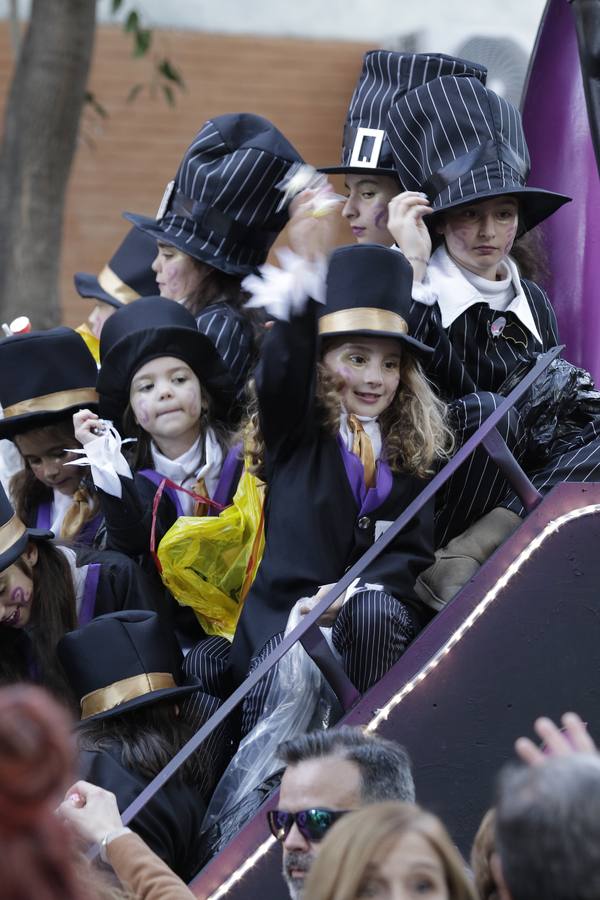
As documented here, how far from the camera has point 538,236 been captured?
5.26m

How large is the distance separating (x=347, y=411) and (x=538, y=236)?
4.96 ft

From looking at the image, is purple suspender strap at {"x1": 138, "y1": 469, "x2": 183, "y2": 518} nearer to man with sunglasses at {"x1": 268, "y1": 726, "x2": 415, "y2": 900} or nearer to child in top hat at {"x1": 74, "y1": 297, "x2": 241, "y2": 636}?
child in top hat at {"x1": 74, "y1": 297, "x2": 241, "y2": 636}

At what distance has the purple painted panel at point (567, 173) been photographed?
5207 mm

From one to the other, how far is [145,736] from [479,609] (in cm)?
92

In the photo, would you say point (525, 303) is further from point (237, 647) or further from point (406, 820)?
point (406, 820)

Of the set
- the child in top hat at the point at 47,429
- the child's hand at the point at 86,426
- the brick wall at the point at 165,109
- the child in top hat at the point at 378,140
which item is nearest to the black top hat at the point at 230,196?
the child in top hat at the point at 378,140

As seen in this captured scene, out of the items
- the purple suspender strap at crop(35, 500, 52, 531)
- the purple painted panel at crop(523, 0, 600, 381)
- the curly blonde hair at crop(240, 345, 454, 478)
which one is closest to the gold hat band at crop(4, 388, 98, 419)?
the purple suspender strap at crop(35, 500, 52, 531)

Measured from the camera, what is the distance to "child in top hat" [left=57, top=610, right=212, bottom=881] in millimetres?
3672

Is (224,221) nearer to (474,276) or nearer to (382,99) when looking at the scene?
(382,99)

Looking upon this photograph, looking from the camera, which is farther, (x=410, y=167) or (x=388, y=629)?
(x=410, y=167)

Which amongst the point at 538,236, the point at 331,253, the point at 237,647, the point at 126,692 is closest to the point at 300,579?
the point at 237,647

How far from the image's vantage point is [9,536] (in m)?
3.98

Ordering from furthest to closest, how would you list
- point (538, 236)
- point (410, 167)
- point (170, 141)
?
1. point (170, 141)
2. point (538, 236)
3. point (410, 167)

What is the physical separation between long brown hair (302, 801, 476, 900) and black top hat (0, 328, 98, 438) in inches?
109
